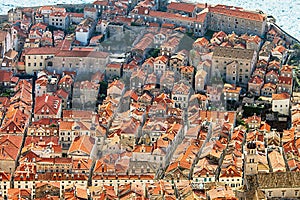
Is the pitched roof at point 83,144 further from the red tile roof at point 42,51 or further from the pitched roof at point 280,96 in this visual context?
the pitched roof at point 280,96

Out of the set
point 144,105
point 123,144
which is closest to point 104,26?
point 144,105

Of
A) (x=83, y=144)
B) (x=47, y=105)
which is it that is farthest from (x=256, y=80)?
(x=83, y=144)

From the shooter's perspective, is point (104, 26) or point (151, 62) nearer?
point (151, 62)

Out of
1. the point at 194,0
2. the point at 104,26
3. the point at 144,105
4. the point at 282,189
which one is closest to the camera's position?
the point at 282,189

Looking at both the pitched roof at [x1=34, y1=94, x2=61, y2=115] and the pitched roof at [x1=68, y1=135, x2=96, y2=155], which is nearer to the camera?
the pitched roof at [x1=68, y1=135, x2=96, y2=155]

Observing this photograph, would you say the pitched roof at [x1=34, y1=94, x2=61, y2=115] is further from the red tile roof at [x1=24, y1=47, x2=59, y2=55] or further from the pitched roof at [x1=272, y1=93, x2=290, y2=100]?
the pitched roof at [x1=272, y1=93, x2=290, y2=100]

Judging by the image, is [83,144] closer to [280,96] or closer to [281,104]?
[281,104]

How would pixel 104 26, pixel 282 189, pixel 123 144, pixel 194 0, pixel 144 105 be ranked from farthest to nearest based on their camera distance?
1. pixel 194 0
2. pixel 104 26
3. pixel 144 105
4. pixel 123 144
5. pixel 282 189

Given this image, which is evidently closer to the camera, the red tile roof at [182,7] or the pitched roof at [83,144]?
the pitched roof at [83,144]

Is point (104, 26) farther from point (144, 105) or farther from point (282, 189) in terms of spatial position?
point (282, 189)

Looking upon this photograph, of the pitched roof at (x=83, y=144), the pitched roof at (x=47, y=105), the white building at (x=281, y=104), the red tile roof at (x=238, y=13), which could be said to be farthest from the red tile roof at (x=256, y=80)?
the pitched roof at (x=83, y=144)

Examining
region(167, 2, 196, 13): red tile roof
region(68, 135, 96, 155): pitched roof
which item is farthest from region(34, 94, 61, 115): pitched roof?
region(167, 2, 196, 13): red tile roof
